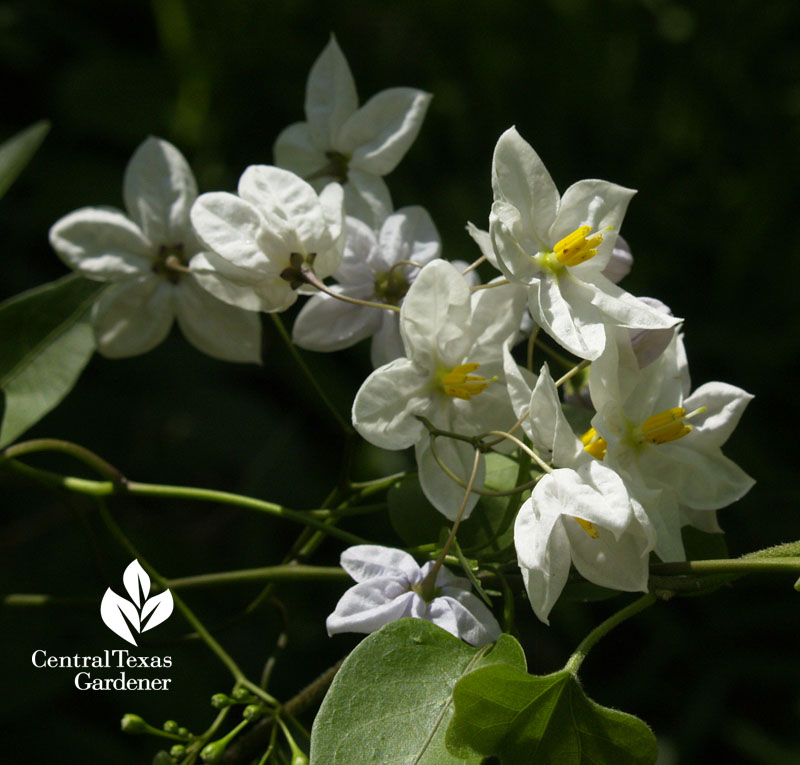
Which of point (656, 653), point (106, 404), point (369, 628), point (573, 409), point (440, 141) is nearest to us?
point (369, 628)

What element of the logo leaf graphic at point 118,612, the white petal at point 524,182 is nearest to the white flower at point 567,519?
the white petal at point 524,182

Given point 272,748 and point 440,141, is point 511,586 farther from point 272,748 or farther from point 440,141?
point 440,141

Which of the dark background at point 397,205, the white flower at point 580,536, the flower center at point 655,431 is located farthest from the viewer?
the dark background at point 397,205

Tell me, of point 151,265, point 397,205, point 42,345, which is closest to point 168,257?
point 151,265

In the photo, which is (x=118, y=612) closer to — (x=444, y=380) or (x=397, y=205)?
(x=444, y=380)

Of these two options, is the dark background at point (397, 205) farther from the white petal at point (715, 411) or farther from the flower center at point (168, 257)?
the white petal at point (715, 411)

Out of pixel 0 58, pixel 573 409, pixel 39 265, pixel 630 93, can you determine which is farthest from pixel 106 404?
pixel 630 93

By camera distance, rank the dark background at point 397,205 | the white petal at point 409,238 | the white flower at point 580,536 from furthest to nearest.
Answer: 1. the dark background at point 397,205
2. the white petal at point 409,238
3. the white flower at point 580,536
